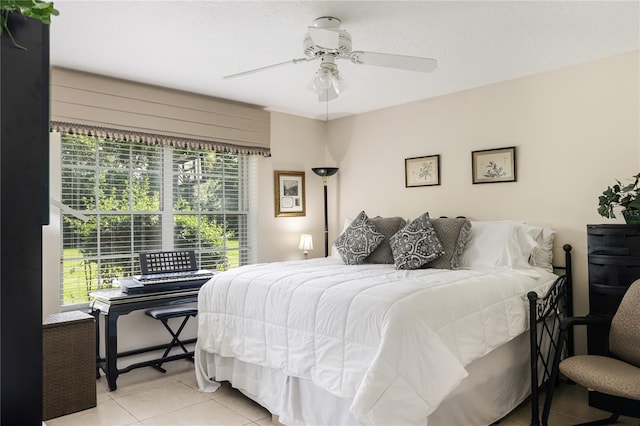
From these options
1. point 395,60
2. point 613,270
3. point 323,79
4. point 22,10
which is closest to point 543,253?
point 613,270

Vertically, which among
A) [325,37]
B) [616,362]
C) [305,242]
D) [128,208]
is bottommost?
[616,362]

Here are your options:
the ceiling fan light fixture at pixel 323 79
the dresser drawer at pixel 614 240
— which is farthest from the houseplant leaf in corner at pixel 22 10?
the dresser drawer at pixel 614 240

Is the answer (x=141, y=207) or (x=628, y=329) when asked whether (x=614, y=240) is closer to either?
(x=628, y=329)

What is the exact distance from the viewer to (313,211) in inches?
210

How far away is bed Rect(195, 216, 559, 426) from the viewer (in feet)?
7.02

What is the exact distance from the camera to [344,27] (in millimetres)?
2787

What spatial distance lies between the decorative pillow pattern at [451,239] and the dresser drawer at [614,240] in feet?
2.87

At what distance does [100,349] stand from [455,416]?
2.81 m

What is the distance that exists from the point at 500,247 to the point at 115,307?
289cm

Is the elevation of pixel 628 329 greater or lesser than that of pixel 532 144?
lesser

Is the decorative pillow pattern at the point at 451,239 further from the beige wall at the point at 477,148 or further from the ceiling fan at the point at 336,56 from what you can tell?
the ceiling fan at the point at 336,56

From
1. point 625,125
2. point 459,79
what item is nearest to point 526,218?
point 625,125

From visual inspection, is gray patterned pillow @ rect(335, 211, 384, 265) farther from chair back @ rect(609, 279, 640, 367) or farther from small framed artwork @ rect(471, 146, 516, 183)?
chair back @ rect(609, 279, 640, 367)

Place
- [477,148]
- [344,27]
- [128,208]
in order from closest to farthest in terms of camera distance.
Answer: [344,27] → [128,208] → [477,148]
